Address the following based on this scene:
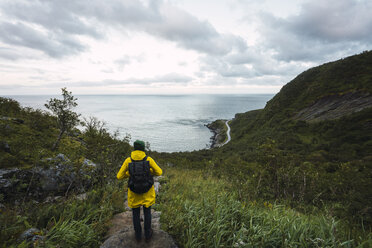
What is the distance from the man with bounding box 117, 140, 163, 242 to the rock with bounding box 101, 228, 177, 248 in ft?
0.41

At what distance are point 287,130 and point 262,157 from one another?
38.1m

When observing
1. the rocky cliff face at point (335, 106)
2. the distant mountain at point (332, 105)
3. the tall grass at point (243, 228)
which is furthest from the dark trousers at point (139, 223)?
the rocky cliff face at point (335, 106)

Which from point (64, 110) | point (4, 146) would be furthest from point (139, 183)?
point (64, 110)

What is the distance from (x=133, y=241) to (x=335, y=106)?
1989 inches

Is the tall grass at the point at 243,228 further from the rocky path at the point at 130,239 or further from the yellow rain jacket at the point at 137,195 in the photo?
the yellow rain jacket at the point at 137,195

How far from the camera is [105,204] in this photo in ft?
16.7

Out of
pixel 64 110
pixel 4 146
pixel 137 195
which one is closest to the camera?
pixel 137 195

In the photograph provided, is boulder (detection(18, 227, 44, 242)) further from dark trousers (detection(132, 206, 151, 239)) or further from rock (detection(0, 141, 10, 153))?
rock (detection(0, 141, 10, 153))

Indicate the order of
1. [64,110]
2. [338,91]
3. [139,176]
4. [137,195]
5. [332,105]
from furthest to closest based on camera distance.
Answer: [338,91] → [332,105] → [64,110] → [137,195] → [139,176]

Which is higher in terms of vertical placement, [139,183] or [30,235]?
[139,183]

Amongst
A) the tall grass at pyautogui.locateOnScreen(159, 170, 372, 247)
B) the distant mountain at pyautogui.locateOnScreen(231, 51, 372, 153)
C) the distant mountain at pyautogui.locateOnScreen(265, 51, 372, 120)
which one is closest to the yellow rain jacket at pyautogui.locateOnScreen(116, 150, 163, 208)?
the tall grass at pyautogui.locateOnScreen(159, 170, 372, 247)

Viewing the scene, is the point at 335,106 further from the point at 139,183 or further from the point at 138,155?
the point at 139,183

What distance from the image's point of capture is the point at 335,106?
36.9 meters

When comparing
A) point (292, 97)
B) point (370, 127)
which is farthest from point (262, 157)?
point (292, 97)
